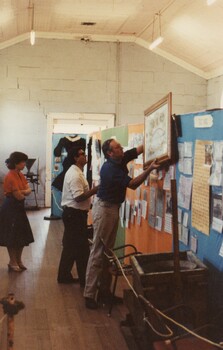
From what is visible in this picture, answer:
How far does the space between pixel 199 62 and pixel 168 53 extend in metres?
0.82

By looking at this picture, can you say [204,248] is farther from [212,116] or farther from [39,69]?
[39,69]

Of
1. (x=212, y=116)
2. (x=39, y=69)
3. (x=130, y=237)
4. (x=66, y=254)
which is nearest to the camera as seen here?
(x=212, y=116)

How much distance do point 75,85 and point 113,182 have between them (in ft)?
25.1

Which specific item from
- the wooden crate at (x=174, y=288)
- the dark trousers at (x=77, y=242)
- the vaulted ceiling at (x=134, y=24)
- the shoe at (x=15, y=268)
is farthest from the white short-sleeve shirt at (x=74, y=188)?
the vaulted ceiling at (x=134, y=24)

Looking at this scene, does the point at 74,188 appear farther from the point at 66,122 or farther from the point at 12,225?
the point at 66,122

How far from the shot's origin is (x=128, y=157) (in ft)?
15.7

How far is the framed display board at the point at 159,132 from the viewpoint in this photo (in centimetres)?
393

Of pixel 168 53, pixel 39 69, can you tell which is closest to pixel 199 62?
pixel 168 53

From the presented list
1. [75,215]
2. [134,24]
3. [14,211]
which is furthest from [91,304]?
[134,24]

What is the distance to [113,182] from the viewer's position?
14.3 ft

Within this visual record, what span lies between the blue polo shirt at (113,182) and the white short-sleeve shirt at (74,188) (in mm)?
509

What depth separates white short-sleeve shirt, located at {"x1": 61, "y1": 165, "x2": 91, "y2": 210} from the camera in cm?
498

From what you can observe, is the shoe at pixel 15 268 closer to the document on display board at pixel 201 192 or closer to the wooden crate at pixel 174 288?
the document on display board at pixel 201 192

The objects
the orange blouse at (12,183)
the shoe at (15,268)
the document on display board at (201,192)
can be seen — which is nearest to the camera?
the document on display board at (201,192)
